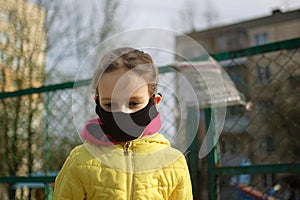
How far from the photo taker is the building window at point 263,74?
2.74m

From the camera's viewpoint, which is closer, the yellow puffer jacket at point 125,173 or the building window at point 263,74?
the yellow puffer jacket at point 125,173

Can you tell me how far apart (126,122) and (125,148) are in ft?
0.39

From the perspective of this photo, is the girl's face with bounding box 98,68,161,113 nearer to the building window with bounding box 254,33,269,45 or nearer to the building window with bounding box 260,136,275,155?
the building window with bounding box 260,136,275,155

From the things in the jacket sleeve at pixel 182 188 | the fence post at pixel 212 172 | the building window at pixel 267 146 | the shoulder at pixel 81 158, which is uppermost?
the shoulder at pixel 81 158

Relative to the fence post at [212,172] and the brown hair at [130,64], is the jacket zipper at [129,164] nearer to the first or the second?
the brown hair at [130,64]

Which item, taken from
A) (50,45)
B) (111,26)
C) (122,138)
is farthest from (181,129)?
(111,26)

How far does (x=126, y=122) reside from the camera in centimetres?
139

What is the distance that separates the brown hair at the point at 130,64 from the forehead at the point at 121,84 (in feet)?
0.06

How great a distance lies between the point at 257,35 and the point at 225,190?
26.4 m

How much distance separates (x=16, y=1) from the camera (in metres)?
7.40

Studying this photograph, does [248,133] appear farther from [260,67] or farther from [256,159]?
[260,67]

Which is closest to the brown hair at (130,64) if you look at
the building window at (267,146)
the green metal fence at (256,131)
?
the green metal fence at (256,131)

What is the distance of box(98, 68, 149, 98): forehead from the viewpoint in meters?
1.36

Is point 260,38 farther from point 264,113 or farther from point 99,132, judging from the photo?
point 99,132
